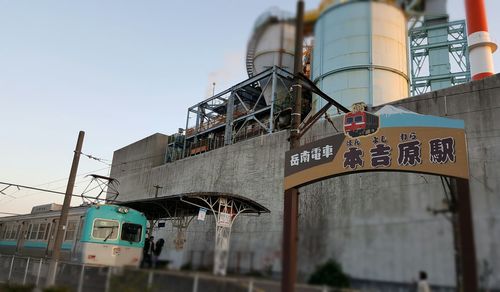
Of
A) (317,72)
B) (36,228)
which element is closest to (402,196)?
(36,228)

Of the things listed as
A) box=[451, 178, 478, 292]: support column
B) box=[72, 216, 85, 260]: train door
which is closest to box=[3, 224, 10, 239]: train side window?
box=[72, 216, 85, 260]: train door

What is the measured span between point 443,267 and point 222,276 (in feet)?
13.5

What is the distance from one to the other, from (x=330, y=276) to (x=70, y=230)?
49.8 ft

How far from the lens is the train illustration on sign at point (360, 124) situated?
10578 millimetres

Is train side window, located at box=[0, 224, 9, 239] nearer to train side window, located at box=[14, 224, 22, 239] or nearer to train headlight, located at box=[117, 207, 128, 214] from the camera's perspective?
train side window, located at box=[14, 224, 22, 239]

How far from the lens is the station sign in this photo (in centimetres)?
931

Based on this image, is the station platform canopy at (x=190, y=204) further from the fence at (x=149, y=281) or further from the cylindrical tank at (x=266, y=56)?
the cylindrical tank at (x=266, y=56)

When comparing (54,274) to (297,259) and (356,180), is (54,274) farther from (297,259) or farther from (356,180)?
(356,180)

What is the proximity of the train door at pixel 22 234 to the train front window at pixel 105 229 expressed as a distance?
865cm

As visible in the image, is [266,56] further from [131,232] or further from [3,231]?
[3,231]

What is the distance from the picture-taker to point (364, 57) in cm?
2791

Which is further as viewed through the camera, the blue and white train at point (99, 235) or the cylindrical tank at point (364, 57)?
the cylindrical tank at point (364, 57)

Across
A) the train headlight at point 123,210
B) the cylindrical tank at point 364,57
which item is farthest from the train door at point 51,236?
the cylindrical tank at point 364,57

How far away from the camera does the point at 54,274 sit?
44.6 ft
